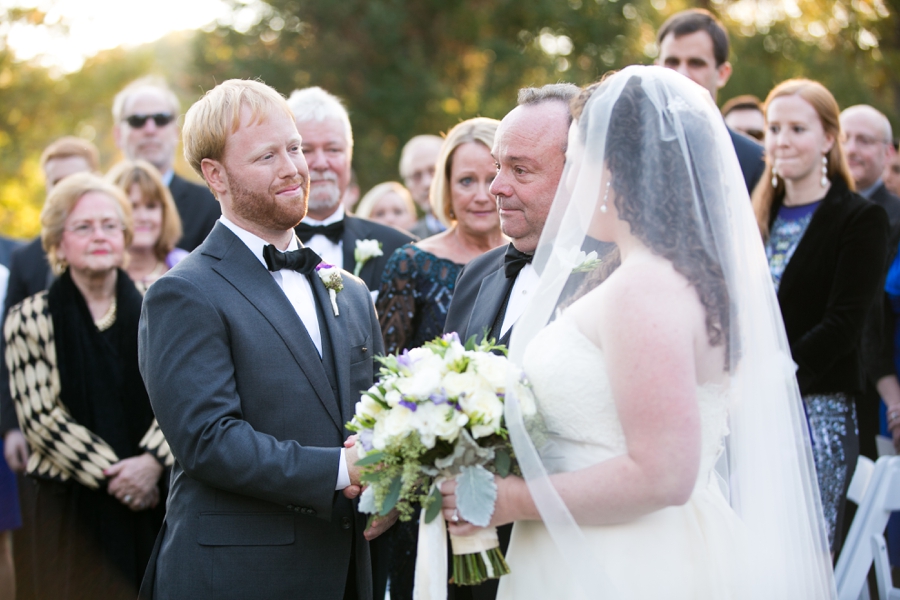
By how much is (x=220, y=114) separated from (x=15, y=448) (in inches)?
137

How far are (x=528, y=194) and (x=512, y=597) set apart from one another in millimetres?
1517

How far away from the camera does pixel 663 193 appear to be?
2453 mm

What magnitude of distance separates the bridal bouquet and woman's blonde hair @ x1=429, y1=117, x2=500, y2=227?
2151mm

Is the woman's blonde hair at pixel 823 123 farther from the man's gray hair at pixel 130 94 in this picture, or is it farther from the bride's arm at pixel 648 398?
the man's gray hair at pixel 130 94

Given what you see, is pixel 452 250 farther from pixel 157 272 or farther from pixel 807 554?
pixel 807 554

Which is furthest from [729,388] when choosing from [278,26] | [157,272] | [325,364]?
[278,26]

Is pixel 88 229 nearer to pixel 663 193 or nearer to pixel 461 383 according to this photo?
pixel 461 383

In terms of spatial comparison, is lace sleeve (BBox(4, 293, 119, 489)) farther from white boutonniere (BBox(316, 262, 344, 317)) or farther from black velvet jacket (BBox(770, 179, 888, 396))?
black velvet jacket (BBox(770, 179, 888, 396))

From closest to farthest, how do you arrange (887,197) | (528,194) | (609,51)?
(528,194) < (887,197) < (609,51)

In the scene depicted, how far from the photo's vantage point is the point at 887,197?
6172 mm

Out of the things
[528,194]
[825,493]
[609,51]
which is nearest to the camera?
[528,194]

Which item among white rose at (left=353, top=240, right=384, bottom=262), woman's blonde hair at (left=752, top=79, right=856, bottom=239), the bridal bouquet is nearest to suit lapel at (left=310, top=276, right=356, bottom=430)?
the bridal bouquet

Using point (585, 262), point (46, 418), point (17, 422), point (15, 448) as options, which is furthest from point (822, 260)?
point (15, 448)

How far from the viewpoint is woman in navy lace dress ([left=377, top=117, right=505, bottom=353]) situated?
4.45m
